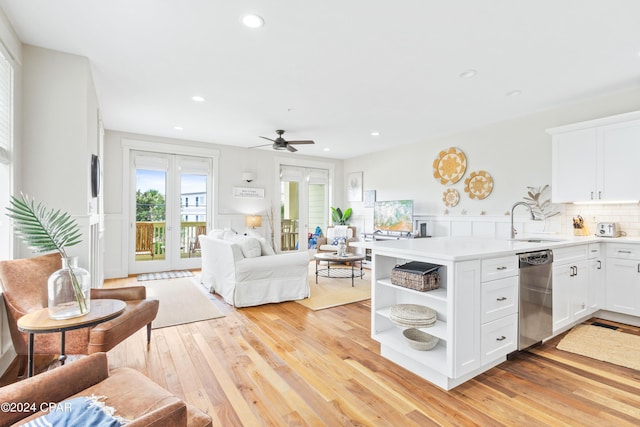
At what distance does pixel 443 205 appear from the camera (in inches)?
230

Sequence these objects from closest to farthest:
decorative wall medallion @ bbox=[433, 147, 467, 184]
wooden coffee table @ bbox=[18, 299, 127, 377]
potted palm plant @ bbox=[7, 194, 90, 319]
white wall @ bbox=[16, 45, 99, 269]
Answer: wooden coffee table @ bbox=[18, 299, 127, 377] → potted palm plant @ bbox=[7, 194, 90, 319] → white wall @ bbox=[16, 45, 99, 269] → decorative wall medallion @ bbox=[433, 147, 467, 184]

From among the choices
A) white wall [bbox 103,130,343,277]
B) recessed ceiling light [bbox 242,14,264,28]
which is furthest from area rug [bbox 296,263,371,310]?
recessed ceiling light [bbox 242,14,264,28]

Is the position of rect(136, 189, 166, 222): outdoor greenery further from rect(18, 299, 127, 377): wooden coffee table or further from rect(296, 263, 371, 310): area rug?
rect(18, 299, 127, 377): wooden coffee table

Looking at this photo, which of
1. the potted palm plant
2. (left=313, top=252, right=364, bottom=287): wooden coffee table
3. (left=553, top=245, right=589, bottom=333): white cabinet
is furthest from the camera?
(left=313, top=252, right=364, bottom=287): wooden coffee table

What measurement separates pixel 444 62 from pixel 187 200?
5.32 m

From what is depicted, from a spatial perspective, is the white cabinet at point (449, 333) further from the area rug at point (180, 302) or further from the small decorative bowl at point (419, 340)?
the area rug at point (180, 302)

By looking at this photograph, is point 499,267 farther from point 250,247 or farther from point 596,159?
point 250,247

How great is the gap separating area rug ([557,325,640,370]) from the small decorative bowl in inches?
52.5

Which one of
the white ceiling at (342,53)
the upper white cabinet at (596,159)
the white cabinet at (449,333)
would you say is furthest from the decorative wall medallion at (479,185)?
the white cabinet at (449,333)

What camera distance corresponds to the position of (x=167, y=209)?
6.21 metres

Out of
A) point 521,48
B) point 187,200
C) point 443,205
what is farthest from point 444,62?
point 187,200

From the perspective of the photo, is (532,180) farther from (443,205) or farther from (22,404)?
(22,404)

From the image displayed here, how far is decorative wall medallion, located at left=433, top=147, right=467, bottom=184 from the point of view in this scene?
5.52 meters

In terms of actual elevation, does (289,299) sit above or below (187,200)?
below
